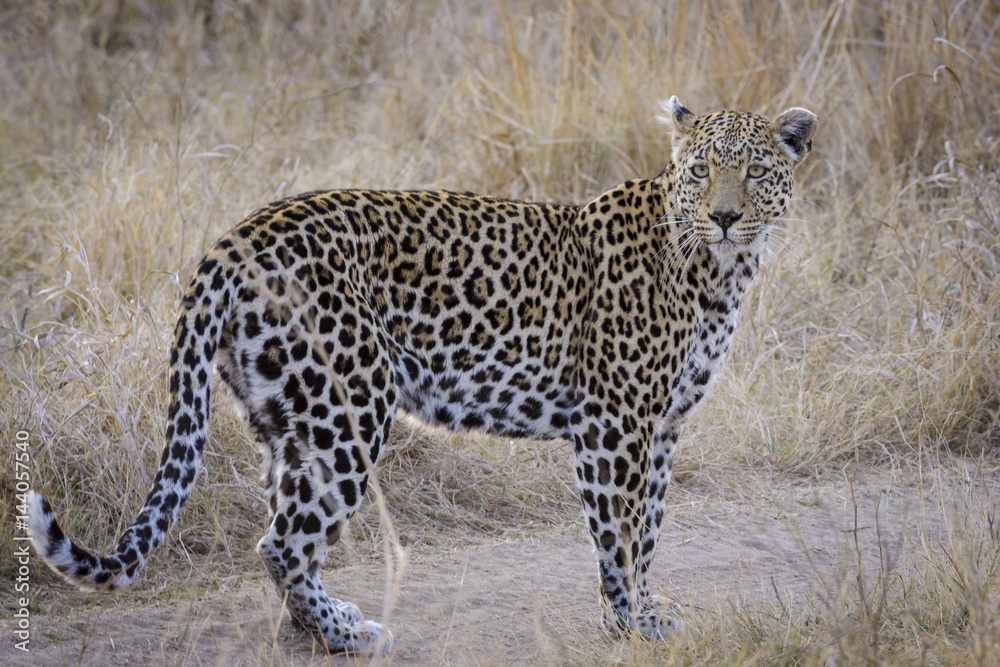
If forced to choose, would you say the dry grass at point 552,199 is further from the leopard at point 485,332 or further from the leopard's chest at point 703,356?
the leopard's chest at point 703,356

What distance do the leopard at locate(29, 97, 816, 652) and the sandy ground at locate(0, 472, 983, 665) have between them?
0.25m

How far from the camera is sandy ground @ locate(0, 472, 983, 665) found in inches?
170

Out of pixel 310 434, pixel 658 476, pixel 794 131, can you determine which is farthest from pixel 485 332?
pixel 794 131

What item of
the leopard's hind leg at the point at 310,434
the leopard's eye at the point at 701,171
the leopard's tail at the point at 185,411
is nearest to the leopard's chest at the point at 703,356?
the leopard's eye at the point at 701,171

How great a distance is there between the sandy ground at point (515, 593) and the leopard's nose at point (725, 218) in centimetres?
132

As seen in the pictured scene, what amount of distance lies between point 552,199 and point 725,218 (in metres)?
4.36

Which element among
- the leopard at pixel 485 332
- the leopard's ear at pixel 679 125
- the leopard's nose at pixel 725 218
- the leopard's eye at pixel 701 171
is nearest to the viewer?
the leopard at pixel 485 332

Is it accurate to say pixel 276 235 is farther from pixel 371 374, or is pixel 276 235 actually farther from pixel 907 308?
pixel 907 308

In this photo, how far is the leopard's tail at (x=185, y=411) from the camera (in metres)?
3.65

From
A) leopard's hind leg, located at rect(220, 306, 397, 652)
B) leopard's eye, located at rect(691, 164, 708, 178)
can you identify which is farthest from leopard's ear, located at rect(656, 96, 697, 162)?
leopard's hind leg, located at rect(220, 306, 397, 652)

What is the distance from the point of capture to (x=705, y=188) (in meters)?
4.70

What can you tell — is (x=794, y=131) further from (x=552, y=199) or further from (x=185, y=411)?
(x=552, y=199)

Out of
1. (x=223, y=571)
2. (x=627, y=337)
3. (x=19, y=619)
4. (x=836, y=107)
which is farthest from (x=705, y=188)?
(x=836, y=107)

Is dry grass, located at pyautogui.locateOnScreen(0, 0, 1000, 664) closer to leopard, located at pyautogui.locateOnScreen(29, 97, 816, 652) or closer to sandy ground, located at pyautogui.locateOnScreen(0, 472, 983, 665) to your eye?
sandy ground, located at pyautogui.locateOnScreen(0, 472, 983, 665)
